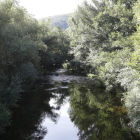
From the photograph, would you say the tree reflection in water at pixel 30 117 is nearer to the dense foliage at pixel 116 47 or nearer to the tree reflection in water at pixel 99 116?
the tree reflection in water at pixel 99 116

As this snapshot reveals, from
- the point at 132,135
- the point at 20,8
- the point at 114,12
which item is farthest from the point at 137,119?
the point at 20,8

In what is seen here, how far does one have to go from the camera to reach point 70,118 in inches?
666

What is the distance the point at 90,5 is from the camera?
39.3m

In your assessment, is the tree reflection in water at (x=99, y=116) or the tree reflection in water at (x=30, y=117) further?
the tree reflection in water at (x=30, y=117)

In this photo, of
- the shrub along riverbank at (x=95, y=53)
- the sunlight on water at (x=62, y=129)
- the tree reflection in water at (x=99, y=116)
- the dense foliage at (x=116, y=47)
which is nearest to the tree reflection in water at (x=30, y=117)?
the sunlight on water at (x=62, y=129)

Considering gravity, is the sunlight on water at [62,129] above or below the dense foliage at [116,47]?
below

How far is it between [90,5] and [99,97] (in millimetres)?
27059

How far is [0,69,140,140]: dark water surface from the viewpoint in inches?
522

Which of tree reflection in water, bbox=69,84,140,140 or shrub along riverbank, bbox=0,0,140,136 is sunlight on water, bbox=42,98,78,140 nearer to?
tree reflection in water, bbox=69,84,140,140

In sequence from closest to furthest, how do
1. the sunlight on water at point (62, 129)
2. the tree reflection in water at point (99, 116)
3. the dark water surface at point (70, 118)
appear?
the tree reflection in water at point (99, 116) → the dark water surface at point (70, 118) → the sunlight on water at point (62, 129)

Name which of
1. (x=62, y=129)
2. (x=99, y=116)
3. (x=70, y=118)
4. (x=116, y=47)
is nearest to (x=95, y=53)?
(x=116, y=47)

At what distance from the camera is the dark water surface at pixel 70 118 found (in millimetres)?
13258

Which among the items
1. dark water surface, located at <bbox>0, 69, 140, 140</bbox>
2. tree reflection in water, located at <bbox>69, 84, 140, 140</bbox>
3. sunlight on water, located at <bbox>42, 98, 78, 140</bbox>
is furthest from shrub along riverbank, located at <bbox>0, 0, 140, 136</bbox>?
sunlight on water, located at <bbox>42, 98, 78, 140</bbox>

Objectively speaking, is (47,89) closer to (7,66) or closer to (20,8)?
(7,66)
